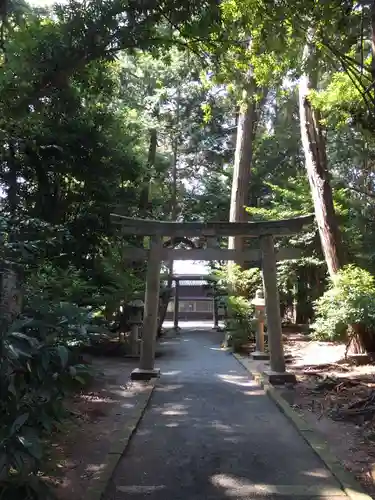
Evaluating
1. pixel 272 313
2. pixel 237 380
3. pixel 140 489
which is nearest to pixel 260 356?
pixel 237 380

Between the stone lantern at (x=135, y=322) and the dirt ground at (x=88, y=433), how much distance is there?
2.91 metres

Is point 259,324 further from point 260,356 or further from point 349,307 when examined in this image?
point 349,307

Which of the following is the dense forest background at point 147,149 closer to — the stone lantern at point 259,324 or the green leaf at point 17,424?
the green leaf at point 17,424

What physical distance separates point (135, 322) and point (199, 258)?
413cm

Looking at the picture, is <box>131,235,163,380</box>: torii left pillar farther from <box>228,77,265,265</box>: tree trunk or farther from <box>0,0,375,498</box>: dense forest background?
<box>228,77,265,265</box>: tree trunk

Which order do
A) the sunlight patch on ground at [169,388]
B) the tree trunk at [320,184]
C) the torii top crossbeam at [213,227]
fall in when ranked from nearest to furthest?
the sunlight patch on ground at [169,388]
the torii top crossbeam at [213,227]
the tree trunk at [320,184]

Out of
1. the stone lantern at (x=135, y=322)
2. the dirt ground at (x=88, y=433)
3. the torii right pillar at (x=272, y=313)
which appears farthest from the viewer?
the stone lantern at (x=135, y=322)

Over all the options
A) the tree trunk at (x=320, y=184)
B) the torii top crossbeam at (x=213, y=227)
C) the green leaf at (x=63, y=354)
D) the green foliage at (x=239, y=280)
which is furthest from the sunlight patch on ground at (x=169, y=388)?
the green foliage at (x=239, y=280)

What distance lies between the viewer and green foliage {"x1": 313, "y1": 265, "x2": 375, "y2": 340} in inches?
365

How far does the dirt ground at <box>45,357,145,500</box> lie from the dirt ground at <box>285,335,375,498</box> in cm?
239

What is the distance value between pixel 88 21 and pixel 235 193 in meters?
11.3

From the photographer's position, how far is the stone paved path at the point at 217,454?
3.80m

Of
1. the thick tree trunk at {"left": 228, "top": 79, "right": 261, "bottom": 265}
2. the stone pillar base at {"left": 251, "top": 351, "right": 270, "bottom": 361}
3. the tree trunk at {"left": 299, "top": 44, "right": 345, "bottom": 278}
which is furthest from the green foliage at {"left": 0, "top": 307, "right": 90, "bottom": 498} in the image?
the thick tree trunk at {"left": 228, "top": 79, "right": 261, "bottom": 265}

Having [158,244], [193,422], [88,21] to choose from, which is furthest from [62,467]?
[158,244]
